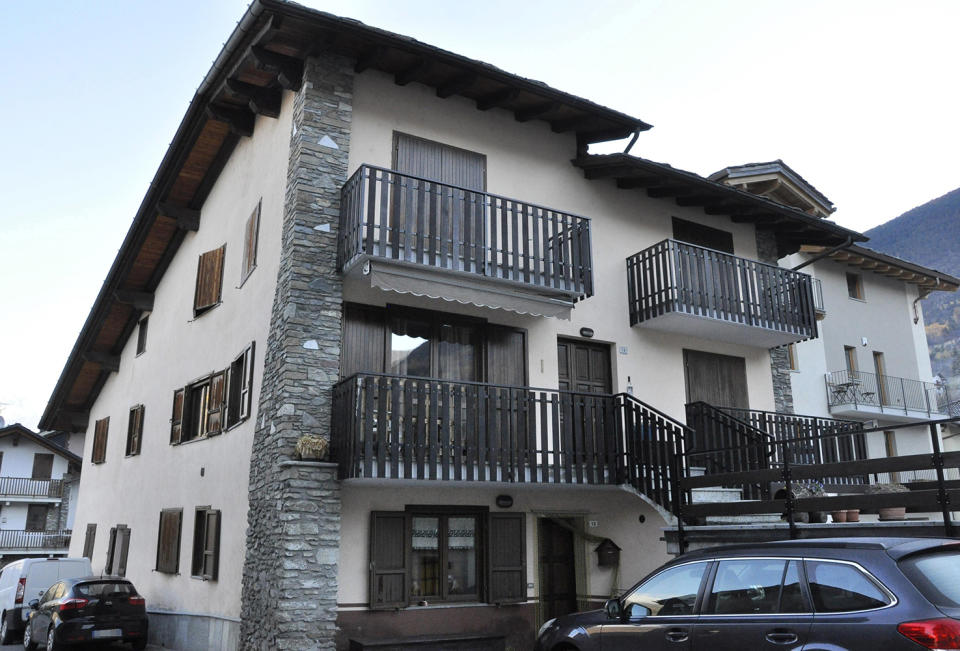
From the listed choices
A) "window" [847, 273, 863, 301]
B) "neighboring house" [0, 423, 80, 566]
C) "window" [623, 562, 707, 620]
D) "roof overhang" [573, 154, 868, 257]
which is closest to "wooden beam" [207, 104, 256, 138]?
"roof overhang" [573, 154, 868, 257]

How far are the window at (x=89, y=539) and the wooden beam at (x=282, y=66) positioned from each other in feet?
54.6

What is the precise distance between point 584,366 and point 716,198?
5.07 meters

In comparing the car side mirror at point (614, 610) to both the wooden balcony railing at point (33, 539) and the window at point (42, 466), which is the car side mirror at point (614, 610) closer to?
the wooden balcony railing at point (33, 539)

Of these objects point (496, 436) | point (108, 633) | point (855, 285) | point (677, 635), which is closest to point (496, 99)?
point (496, 436)

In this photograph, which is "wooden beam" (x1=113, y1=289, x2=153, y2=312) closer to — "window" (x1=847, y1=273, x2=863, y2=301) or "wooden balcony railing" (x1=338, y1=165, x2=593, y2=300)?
"wooden balcony railing" (x1=338, y1=165, x2=593, y2=300)

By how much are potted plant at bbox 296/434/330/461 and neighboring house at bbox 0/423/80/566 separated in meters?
35.9

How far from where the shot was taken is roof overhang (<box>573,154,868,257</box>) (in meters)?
15.5

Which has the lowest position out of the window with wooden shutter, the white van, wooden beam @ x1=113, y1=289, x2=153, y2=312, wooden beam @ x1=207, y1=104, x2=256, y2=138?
the white van

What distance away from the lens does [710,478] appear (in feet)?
37.0

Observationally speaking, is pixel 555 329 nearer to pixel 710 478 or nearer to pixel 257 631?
pixel 710 478

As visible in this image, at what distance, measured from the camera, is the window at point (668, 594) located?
6801 mm

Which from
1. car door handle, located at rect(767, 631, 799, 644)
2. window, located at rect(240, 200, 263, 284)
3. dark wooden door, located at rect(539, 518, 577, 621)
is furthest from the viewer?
window, located at rect(240, 200, 263, 284)

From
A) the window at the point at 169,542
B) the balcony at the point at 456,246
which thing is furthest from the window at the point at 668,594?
the window at the point at 169,542

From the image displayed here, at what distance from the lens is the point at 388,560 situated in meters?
11.9
